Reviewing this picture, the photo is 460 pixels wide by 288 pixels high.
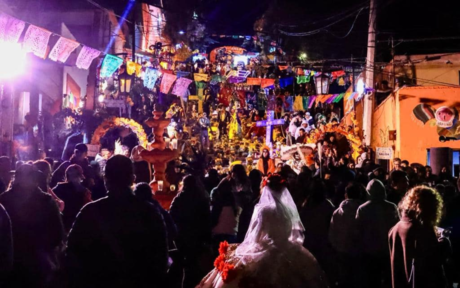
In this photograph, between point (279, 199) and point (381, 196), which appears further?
point (381, 196)

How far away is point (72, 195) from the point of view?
737 cm

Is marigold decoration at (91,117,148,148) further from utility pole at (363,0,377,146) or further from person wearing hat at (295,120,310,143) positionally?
person wearing hat at (295,120,310,143)

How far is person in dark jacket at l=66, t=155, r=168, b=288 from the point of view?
13.2 ft

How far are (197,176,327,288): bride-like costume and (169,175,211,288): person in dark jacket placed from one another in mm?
2313

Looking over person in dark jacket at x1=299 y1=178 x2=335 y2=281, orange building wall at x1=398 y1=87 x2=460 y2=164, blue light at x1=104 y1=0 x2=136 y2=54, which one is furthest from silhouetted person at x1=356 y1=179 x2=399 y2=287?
blue light at x1=104 y1=0 x2=136 y2=54

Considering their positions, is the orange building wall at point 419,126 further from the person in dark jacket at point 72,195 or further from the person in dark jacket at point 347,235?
the person in dark jacket at point 72,195

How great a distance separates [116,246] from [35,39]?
39.8 ft

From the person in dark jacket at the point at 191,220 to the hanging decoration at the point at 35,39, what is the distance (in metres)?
8.84

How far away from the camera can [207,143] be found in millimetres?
26688

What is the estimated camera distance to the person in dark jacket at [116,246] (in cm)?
402

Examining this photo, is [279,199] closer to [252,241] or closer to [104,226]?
[252,241]

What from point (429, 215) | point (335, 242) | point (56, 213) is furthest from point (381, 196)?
point (56, 213)

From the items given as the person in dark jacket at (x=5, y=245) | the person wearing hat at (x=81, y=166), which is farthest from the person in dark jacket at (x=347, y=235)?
the person in dark jacket at (x=5, y=245)

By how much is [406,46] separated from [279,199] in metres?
29.7
